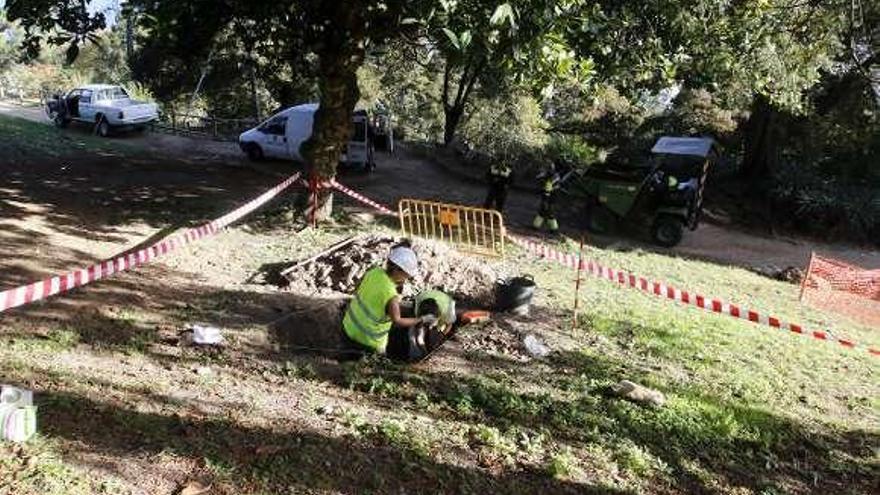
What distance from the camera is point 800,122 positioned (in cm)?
2116

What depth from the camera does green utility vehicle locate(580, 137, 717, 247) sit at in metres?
15.6

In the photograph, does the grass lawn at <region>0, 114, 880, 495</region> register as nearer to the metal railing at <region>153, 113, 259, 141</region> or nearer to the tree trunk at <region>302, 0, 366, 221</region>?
the tree trunk at <region>302, 0, 366, 221</region>

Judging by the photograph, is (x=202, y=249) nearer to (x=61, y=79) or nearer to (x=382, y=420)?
(x=382, y=420)

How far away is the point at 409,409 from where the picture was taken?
572 cm

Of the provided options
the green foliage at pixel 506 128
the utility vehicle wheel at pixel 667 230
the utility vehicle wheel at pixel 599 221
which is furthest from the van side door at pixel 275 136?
the utility vehicle wheel at pixel 667 230

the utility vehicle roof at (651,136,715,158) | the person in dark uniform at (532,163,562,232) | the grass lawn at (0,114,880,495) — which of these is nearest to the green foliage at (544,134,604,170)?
the utility vehicle roof at (651,136,715,158)

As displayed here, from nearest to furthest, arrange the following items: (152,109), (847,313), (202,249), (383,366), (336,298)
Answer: (383,366) < (336,298) < (202,249) < (847,313) < (152,109)

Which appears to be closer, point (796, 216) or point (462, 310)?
point (462, 310)

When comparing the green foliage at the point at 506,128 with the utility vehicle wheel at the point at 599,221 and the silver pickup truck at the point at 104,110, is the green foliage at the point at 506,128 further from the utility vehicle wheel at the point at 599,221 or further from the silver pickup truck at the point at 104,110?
the silver pickup truck at the point at 104,110

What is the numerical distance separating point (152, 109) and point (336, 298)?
18.5m

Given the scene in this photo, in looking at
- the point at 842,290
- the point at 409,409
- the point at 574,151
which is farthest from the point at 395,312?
the point at 574,151

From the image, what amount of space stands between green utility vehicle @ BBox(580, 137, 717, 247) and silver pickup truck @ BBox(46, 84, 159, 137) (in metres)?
15.1

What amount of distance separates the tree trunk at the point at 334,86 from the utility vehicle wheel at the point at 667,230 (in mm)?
7009

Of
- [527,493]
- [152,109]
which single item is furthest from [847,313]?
[152,109]
